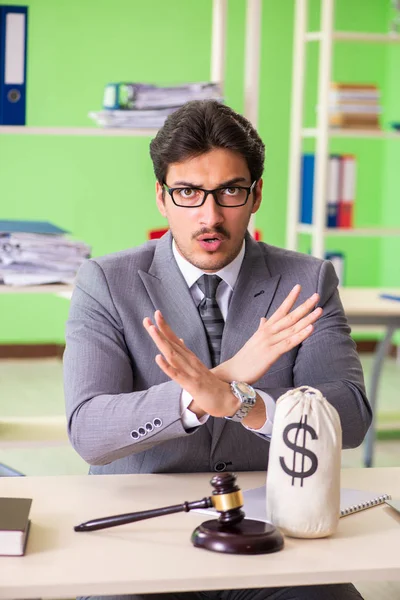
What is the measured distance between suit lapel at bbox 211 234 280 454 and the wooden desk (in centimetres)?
184

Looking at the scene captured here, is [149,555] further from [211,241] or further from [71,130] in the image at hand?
[71,130]

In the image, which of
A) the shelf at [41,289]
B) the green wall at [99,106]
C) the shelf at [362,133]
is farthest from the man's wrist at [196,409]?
the green wall at [99,106]

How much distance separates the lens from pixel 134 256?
2033mm

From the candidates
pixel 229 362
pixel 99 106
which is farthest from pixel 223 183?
pixel 99 106

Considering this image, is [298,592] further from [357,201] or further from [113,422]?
[357,201]

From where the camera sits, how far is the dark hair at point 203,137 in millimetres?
1852

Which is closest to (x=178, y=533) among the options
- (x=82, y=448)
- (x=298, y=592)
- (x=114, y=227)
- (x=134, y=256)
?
(x=298, y=592)

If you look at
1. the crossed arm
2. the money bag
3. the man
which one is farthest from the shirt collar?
the money bag

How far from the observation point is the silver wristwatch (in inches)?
62.6

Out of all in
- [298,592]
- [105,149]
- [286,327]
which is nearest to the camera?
[298,592]

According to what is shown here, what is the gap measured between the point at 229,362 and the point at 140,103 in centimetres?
164

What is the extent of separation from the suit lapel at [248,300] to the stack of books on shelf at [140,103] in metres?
1.19

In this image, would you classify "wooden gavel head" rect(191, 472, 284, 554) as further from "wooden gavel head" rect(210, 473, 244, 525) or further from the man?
the man

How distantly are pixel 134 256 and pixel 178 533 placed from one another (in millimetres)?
786
